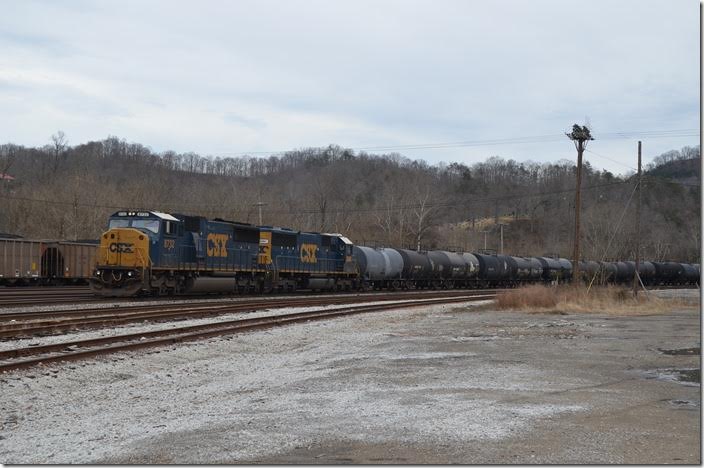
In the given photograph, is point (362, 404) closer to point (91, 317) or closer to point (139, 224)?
point (91, 317)

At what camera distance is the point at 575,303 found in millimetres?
30469

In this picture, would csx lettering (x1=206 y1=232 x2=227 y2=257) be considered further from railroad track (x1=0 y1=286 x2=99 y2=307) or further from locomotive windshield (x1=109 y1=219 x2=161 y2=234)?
railroad track (x1=0 y1=286 x2=99 y2=307)

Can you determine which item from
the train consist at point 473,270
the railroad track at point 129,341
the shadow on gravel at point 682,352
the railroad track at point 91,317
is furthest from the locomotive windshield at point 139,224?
the shadow on gravel at point 682,352

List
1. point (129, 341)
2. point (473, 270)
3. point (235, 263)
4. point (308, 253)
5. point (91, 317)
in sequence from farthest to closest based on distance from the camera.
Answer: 1. point (473, 270)
2. point (308, 253)
3. point (235, 263)
4. point (91, 317)
5. point (129, 341)

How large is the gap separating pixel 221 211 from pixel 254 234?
55.0m

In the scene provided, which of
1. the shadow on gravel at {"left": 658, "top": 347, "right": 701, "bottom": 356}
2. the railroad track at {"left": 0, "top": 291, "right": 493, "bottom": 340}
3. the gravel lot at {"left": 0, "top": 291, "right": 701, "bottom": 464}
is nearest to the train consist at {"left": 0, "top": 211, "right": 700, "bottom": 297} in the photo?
the railroad track at {"left": 0, "top": 291, "right": 493, "bottom": 340}

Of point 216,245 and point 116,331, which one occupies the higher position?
point 216,245

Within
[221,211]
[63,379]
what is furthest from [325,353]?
[221,211]

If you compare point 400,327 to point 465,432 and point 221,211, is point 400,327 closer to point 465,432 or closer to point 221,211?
point 465,432

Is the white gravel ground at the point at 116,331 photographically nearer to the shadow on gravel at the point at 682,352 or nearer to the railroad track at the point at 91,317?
the railroad track at the point at 91,317

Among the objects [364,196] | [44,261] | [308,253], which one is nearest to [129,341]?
[308,253]

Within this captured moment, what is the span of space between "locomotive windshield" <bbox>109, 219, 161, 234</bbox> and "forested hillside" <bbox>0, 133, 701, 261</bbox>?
4203 centimetres

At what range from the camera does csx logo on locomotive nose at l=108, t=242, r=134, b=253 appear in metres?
28.5

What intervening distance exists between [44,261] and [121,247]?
60.1 feet
